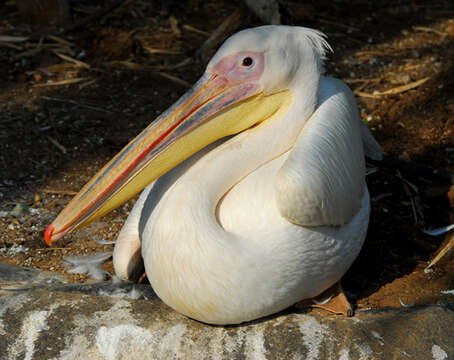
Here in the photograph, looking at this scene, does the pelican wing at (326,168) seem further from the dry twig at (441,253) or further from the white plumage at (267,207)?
the dry twig at (441,253)

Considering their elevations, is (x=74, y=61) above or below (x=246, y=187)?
below

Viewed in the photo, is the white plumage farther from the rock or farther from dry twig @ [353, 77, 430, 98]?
dry twig @ [353, 77, 430, 98]

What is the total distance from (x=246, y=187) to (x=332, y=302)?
644 millimetres

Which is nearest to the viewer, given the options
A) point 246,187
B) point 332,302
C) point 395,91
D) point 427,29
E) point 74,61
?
point 246,187

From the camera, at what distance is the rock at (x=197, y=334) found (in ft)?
6.98

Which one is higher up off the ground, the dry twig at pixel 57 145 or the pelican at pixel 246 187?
the pelican at pixel 246 187

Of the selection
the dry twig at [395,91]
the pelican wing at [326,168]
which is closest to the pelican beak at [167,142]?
the pelican wing at [326,168]

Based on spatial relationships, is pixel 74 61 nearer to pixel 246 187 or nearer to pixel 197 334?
pixel 246 187

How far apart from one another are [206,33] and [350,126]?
3.10 meters

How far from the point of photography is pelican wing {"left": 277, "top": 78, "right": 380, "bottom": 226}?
207 cm

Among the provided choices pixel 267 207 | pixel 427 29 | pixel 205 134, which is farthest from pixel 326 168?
pixel 427 29

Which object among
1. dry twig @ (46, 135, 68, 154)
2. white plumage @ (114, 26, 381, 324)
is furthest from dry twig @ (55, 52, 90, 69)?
white plumage @ (114, 26, 381, 324)

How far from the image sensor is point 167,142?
227cm

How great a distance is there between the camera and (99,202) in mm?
2264
